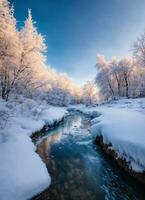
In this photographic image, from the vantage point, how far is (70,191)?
675cm

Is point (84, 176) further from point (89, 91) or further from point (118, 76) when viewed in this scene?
point (89, 91)

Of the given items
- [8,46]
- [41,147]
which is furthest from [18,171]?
[8,46]

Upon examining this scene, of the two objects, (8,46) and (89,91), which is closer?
(8,46)

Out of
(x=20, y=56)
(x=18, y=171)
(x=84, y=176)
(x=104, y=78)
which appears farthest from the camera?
(x=104, y=78)

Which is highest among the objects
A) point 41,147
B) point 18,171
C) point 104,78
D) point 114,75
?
point 114,75

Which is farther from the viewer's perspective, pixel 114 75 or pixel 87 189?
pixel 114 75

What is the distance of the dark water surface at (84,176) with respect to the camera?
258 inches

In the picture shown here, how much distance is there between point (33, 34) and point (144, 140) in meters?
16.4

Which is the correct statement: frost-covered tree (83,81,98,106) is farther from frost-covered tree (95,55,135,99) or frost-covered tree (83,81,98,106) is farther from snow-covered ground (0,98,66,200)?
snow-covered ground (0,98,66,200)

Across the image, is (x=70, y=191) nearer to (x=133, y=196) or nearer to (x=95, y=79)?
(x=133, y=196)

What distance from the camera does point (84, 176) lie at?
316 inches

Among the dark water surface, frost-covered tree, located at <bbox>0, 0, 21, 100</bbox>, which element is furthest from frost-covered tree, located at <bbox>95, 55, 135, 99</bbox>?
the dark water surface

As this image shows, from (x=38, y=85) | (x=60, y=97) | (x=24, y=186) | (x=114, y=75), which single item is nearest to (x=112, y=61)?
(x=114, y=75)

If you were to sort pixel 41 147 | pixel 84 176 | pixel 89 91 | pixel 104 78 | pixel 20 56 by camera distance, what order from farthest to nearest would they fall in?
pixel 89 91 < pixel 104 78 < pixel 20 56 < pixel 41 147 < pixel 84 176
